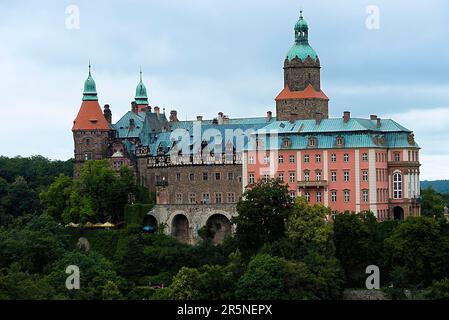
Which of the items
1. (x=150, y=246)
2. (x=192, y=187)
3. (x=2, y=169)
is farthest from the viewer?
(x=2, y=169)

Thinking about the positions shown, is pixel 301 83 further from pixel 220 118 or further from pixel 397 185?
pixel 397 185

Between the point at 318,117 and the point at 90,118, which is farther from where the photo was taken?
the point at 90,118

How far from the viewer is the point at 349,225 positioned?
79.3 metres

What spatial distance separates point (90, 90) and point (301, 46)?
51.6 feet

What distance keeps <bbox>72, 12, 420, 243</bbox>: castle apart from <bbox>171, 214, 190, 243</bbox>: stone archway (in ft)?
0.22

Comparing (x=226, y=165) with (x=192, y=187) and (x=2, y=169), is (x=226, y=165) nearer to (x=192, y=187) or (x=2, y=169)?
(x=192, y=187)

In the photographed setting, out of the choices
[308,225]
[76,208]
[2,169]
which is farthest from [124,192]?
[2,169]

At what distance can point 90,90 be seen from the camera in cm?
9744

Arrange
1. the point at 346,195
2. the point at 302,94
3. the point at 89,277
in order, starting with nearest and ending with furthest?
1. the point at 89,277
2. the point at 346,195
3. the point at 302,94

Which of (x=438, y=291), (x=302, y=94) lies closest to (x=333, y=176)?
(x=302, y=94)

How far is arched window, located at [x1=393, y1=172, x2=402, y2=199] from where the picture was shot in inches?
3435

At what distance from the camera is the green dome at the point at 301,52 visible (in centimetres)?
9356

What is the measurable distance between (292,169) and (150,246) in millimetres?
10542

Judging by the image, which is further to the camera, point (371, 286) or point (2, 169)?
point (2, 169)
